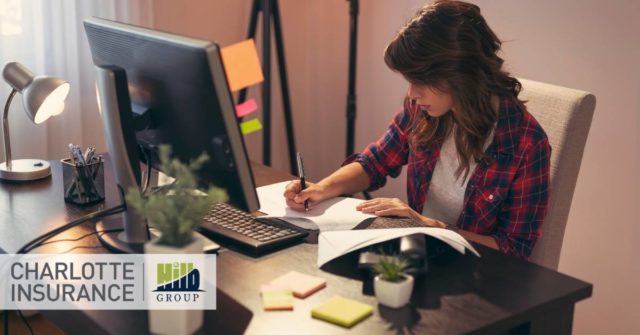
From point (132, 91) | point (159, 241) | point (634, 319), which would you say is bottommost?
point (634, 319)

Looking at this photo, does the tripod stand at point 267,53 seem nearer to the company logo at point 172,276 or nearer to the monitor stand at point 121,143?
the monitor stand at point 121,143

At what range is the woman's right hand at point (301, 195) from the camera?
176 cm

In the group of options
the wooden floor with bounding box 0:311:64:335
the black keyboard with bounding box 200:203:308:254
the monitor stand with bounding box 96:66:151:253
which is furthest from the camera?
the wooden floor with bounding box 0:311:64:335

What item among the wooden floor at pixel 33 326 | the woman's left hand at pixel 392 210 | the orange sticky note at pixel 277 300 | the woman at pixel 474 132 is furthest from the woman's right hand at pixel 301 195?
the wooden floor at pixel 33 326

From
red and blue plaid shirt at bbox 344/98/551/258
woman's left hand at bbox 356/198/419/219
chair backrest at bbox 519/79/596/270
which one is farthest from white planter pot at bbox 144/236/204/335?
chair backrest at bbox 519/79/596/270

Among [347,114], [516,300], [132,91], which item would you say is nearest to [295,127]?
[347,114]

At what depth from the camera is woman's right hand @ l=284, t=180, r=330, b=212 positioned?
1759 mm

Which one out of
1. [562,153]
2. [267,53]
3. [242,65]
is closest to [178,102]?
[242,65]

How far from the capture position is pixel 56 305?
134 cm

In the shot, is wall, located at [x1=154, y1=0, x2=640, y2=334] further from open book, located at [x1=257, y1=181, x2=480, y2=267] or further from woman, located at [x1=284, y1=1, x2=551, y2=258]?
open book, located at [x1=257, y1=181, x2=480, y2=267]

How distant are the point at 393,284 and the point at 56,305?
54 centimetres

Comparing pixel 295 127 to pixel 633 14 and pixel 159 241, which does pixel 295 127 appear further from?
pixel 159 241

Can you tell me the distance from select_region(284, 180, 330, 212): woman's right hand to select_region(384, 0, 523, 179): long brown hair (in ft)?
1.03

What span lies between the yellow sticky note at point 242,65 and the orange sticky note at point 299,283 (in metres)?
0.50
